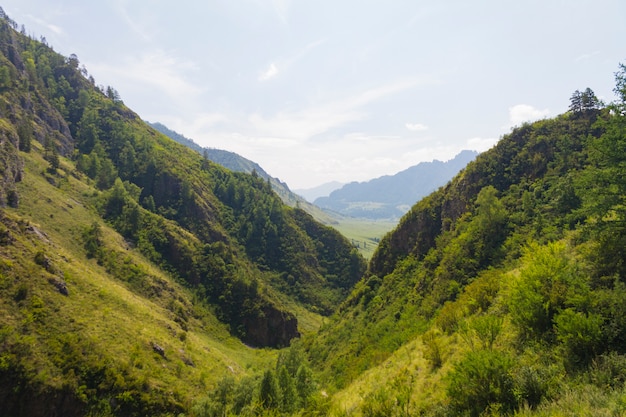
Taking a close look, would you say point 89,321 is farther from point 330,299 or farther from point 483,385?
point 330,299

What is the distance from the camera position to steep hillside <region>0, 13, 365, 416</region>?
121 feet

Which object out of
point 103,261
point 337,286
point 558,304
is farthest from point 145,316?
point 337,286

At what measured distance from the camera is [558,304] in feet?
53.4

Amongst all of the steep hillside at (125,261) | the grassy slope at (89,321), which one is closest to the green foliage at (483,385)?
the steep hillside at (125,261)

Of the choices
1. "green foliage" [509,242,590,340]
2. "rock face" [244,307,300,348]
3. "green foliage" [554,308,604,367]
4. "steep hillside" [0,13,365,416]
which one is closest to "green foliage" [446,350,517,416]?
"green foliage" [554,308,604,367]

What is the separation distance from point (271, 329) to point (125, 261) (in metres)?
49.6

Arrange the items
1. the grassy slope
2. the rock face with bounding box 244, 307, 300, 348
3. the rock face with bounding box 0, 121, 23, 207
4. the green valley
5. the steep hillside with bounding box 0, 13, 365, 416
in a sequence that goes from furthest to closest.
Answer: the rock face with bounding box 244, 307, 300, 348
the rock face with bounding box 0, 121, 23, 207
the grassy slope
the steep hillside with bounding box 0, 13, 365, 416
the green valley

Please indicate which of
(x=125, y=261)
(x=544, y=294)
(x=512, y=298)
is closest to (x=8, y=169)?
(x=125, y=261)

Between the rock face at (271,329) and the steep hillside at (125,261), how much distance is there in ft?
1.55

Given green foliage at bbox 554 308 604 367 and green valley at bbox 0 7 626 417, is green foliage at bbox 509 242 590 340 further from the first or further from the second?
green foliage at bbox 554 308 604 367

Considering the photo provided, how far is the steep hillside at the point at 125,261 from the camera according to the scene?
3694cm

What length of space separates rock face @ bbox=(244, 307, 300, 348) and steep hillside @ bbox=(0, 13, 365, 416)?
473 mm

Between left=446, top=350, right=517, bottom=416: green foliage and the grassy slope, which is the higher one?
left=446, top=350, right=517, bottom=416: green foliage

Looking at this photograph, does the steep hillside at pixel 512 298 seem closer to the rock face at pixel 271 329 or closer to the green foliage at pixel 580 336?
the green foliage at pixel 580 336
